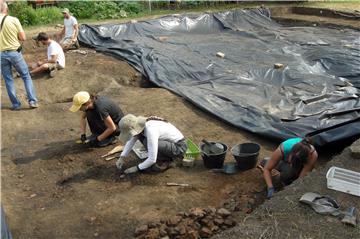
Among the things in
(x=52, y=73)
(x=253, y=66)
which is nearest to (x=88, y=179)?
(x=52, y=73)

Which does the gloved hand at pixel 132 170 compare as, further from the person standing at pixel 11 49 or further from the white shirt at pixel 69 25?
the white shirt at pixel 69 25

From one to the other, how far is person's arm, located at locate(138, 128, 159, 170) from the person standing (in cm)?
329

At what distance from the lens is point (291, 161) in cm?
445

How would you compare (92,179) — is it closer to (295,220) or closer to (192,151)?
(192,151)

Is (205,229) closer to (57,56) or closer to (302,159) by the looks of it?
(302,159)

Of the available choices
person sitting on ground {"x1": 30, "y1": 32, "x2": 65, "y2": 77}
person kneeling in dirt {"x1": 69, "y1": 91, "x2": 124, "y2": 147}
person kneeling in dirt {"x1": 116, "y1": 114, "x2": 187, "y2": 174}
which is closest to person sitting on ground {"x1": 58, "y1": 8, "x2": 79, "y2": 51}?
person sitting on ground {"x1": 30, "y1": 32, "x2": 65, "y2": 77}

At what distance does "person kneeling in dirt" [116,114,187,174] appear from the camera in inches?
192

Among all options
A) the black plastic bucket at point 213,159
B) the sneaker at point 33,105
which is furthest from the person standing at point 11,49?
the black plastic bucket at point 213,159

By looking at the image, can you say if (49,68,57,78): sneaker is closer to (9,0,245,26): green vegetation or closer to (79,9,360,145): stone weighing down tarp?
(79,9,360,145): stone weighing down tarp

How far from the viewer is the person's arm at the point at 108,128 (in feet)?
18.3

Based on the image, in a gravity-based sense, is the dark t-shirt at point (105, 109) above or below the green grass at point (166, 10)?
below

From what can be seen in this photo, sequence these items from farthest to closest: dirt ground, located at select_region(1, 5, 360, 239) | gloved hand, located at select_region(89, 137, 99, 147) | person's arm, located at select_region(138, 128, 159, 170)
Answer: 1. gloved hand, located at select_region(89, 137, 99, 147)
2. person's arm, located at select_region(138, 128, 159, 170)
3. dirt ground, located at select_region(1, 5, 360, 239)

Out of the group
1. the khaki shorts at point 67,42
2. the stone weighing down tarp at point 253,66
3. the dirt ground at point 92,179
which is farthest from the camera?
the khaki shorts at point 67,42

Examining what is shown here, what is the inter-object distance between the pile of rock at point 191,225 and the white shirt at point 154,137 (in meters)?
Result: 0.98
